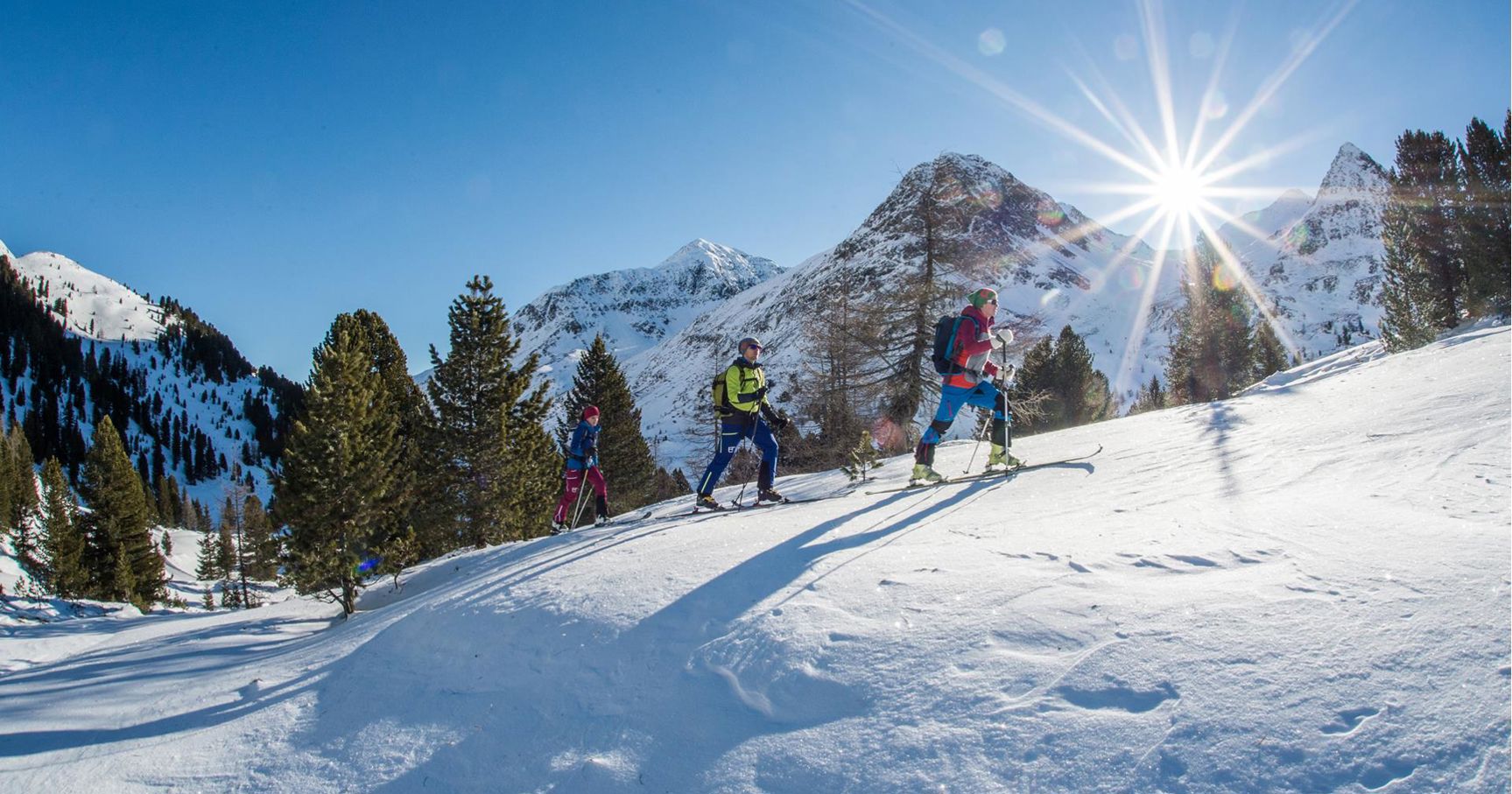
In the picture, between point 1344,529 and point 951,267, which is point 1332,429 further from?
point 951,267

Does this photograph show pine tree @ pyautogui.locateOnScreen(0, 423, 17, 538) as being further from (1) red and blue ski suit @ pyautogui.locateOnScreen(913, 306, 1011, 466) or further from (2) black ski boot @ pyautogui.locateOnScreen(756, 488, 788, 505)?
(1) red and blue ski suit @ pyautogui.locateOnScreen(913, 306, 1011, 466)

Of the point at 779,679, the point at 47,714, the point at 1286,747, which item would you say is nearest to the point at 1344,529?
the point at 1286,747

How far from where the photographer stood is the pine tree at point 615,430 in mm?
29922

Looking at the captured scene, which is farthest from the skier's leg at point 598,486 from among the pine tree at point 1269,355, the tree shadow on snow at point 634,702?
the pine tree at point 1269,355

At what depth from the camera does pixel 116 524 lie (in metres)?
Result: 35.7

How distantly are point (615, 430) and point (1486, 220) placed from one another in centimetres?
3888

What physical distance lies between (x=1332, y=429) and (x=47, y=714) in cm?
1166

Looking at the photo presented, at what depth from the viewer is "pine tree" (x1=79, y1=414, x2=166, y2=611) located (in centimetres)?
3447

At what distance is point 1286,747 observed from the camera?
2.05 metres

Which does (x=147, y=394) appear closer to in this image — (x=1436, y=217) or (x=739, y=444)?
(x=739, y=444)

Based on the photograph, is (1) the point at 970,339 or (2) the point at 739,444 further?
(2) the point at 739,444

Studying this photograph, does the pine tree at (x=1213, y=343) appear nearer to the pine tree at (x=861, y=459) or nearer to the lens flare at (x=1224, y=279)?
the lens flare at (x=1224, y=279)

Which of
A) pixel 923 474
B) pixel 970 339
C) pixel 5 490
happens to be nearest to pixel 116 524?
pixel 5 490

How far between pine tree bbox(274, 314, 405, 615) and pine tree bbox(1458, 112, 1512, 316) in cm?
3973
